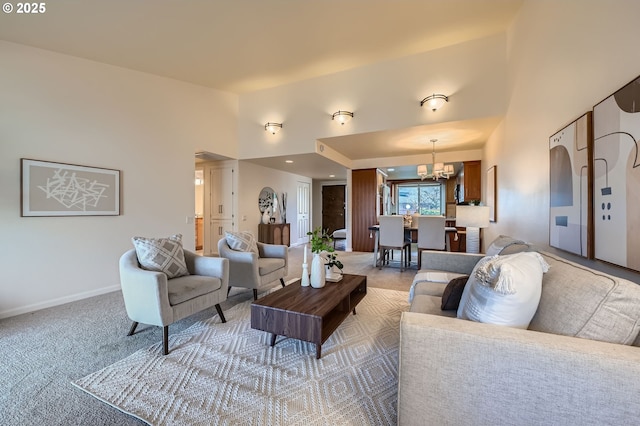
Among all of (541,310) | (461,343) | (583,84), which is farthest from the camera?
(583,84)

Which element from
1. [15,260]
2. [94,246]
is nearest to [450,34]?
[94,246]

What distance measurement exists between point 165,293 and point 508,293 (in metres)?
2.20

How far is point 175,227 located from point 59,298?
158cm

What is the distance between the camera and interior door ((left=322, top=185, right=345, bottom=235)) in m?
9.87

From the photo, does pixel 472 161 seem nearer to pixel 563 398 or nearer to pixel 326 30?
pixel 326 30

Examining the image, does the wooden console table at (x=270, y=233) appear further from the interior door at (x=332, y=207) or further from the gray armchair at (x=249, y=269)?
the interior door at (x=332, y=207)

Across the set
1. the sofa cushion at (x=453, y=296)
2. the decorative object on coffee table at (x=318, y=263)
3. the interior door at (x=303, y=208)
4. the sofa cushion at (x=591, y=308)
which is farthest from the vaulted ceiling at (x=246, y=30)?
the interior door at (x=303, y=208)

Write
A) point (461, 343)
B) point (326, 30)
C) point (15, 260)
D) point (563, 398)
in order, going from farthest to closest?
1. point (326, 30)
2. point (15, 260)
3. point (461, 343)
4. point (563, 398)

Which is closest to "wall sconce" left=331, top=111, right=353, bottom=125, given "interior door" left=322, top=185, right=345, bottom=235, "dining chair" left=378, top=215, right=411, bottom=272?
"dining chair" left=378, top=215, right=411, bottom=272

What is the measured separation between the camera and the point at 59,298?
3.05 m

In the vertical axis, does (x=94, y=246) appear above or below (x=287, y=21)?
below

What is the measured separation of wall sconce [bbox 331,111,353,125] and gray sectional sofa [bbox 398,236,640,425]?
148 inches

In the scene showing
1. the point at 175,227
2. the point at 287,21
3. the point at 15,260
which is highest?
the point at 287,21

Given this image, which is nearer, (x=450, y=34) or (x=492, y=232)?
(x=450, y=34)
